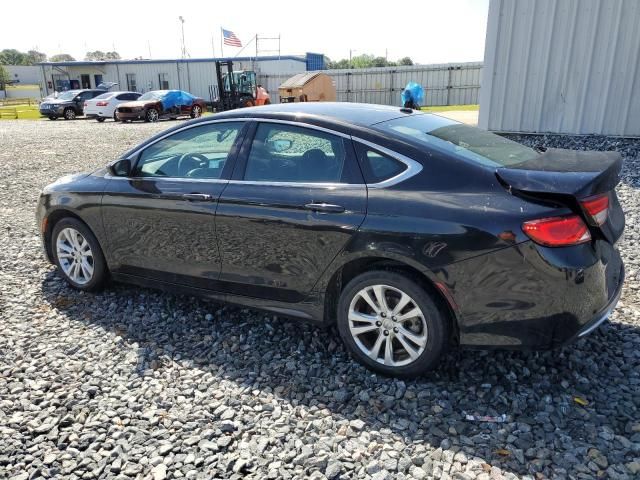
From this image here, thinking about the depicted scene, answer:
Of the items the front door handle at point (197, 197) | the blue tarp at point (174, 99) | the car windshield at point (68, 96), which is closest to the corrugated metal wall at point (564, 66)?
the front door handle at point (197, 197)

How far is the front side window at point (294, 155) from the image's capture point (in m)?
3.29

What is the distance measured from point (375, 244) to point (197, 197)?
1425mm

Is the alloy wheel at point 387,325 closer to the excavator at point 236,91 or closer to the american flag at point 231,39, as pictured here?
the excavator at point 236,91

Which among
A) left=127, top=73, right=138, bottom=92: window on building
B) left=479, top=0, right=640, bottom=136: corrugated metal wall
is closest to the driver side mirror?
left=479, top=0, right=640, bottom=136: corrugated metal wall

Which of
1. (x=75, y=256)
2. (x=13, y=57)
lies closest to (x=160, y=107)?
(x=75, y=256)

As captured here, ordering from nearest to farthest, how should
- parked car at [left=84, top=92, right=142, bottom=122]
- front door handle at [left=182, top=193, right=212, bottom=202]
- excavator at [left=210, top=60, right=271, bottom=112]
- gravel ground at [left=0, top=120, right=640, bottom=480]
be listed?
gravel ground at [left=0, top=120, right=640, bottom=480]
front door handle at [left=182, top=193, right=212, bottom=202]
parked car at [left=84, top=92, right=142, bottom=122]
excavator at [left=210, top=60, right=271, bottom=112]

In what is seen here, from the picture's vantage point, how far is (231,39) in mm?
35469

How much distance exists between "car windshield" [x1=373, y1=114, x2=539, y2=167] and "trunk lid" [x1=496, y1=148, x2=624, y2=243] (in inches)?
6.4

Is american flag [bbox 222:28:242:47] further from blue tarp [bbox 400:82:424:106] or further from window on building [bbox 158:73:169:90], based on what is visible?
blue tarp [bbox 400:82:424:106]

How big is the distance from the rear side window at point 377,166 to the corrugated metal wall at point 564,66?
8238 mm

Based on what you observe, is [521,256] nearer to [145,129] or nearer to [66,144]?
[66,144]

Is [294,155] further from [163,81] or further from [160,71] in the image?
[160,71]

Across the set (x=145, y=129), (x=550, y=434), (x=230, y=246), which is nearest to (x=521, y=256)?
(x=550, y=434)

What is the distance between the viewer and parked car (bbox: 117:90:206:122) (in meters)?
→ 24.6
